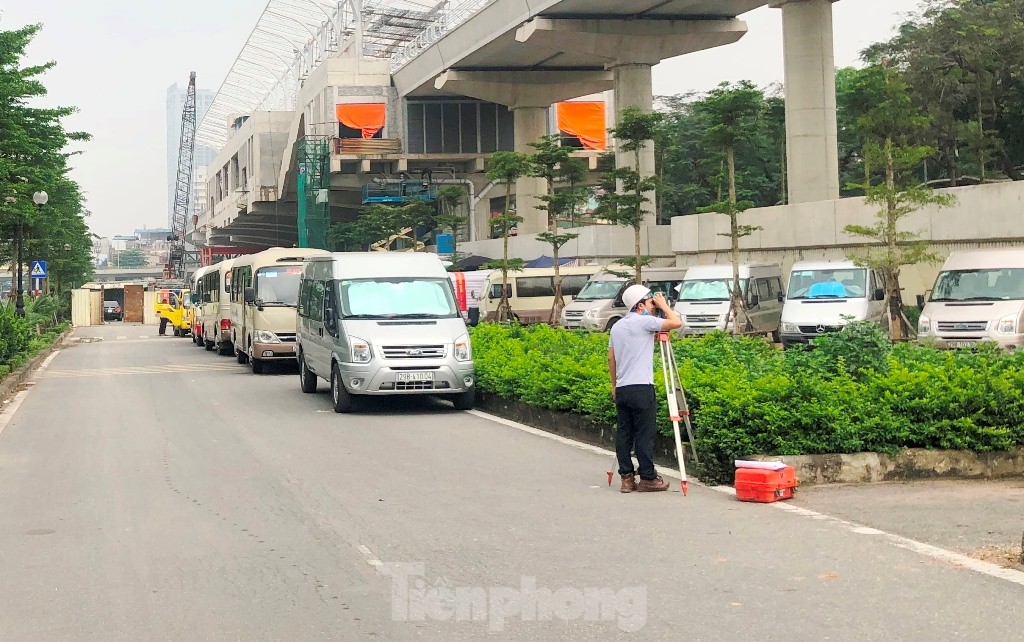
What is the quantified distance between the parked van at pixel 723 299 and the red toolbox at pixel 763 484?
784 inches

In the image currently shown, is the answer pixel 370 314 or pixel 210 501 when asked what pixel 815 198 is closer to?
pixel 370 314

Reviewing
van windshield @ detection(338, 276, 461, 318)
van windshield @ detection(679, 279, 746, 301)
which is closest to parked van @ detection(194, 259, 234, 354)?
van windshield @ detection(679, 279, 746, 301)

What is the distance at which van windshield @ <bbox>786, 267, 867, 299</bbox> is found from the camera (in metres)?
26.4

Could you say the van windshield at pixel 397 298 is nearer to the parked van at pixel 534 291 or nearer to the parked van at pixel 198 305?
the parked van at pixel 198 305

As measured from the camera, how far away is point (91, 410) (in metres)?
19.0

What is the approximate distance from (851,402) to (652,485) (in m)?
2.02

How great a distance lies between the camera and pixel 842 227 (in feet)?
110

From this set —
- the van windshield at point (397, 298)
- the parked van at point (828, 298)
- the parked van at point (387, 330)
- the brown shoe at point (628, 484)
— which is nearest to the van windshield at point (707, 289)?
the parked van at point (828, 298)

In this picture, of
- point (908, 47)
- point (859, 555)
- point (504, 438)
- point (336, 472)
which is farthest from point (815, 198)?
point (859, 555)

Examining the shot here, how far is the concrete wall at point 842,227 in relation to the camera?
2795 centimetres

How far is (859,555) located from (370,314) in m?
11.3

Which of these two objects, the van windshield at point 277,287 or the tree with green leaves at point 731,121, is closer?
the van windshield at point 277,287

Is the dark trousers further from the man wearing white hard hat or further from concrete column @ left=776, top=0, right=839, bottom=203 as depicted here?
concrete column @ left=776, top=0, right=839, bottom=203

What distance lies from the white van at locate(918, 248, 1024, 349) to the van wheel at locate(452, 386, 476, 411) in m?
8.16
